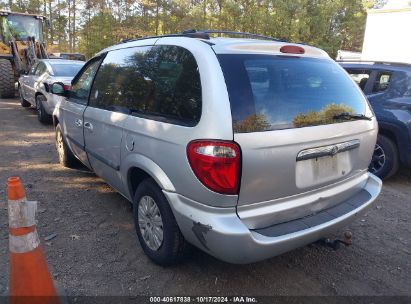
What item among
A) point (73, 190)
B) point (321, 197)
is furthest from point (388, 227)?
point (73, 190)

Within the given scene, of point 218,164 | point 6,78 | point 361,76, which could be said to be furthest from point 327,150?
point 6,78

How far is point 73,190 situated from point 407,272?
3778 millimetres

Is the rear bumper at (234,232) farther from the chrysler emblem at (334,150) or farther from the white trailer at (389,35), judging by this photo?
the white trailer at (389,35)

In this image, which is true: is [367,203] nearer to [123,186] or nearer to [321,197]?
[321,197]

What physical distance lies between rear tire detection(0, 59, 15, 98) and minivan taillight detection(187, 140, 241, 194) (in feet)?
41.5

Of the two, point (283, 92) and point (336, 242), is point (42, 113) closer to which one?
point (283, 92)

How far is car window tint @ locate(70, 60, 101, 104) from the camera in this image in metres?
4.00

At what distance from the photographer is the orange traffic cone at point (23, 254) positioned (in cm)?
222

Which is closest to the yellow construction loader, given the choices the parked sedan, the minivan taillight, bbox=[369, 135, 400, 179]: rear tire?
the parked sedan

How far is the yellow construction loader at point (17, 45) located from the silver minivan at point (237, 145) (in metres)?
11.4

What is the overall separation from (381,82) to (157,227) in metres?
4.23

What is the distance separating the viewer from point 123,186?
3.30m

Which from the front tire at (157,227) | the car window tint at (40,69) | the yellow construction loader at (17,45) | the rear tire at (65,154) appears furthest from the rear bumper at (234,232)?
the yellow construction loader at (17,45)

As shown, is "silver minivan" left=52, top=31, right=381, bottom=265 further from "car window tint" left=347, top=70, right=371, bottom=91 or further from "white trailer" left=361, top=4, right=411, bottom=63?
"white trailer" left=361, top=4, right=411, bottom=63
